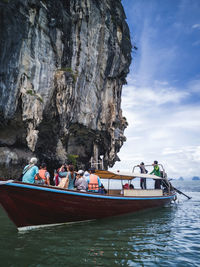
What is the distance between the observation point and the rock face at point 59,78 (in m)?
16.2

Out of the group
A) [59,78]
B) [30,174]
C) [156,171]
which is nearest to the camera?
[30,174]

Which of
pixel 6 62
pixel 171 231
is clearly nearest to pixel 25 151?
pixel 6 62

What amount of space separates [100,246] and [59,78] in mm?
16804

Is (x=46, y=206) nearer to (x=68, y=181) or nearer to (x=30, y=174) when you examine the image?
(x=30, y=174)

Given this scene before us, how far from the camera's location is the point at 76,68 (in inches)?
873

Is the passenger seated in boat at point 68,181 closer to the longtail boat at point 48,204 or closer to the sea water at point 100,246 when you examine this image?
the longtail boat at point 48,204

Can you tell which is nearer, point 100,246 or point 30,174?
point 100,246

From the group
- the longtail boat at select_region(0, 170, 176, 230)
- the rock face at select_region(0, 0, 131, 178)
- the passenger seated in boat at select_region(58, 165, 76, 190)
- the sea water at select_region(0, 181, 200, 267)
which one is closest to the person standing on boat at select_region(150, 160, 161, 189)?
the longtail boat at select_region(0, 170, 176, 230)

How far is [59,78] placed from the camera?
19797mm

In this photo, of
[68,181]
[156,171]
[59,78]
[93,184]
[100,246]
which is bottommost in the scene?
[100,246]

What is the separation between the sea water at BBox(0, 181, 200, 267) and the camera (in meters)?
4.81

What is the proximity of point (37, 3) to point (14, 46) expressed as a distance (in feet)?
17.2

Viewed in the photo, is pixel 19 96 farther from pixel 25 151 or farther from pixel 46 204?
pixel 46 204

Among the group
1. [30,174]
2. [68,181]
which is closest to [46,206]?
[30,174]
